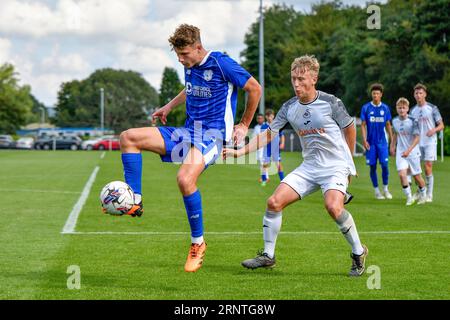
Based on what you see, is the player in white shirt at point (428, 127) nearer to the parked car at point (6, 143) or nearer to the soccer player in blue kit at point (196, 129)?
the soccer player in blue kit at point (196, 129)

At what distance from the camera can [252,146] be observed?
24.4 ft

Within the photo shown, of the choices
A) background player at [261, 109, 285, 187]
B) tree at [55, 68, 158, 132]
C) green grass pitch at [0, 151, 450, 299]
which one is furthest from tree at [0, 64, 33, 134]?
green grass pitch at [0, 151, 450, 299]

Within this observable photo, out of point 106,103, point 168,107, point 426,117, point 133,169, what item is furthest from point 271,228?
point 106,103

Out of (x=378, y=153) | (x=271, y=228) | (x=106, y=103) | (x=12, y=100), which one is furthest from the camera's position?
(x=106, y=103)

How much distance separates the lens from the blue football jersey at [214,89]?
7289 millimetres

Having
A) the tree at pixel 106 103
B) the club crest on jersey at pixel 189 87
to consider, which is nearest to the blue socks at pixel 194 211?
the club crest on jersey at pixel 189 87

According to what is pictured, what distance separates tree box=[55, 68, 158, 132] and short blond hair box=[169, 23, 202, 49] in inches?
4308

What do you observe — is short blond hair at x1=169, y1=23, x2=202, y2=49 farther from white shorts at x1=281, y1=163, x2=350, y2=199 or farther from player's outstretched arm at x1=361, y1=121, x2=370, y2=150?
player's outstretched arm at x1=361, y1=121, x2=370, y2=150

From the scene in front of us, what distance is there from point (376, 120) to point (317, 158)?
9.23 m

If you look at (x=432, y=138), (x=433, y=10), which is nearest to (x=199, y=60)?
(x=432, y=138)

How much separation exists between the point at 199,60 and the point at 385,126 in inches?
386

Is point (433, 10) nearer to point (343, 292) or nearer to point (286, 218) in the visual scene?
point (286, 218)

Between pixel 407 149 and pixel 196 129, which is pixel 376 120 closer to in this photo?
pixel 407 149

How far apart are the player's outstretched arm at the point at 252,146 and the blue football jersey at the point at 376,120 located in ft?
30.1
